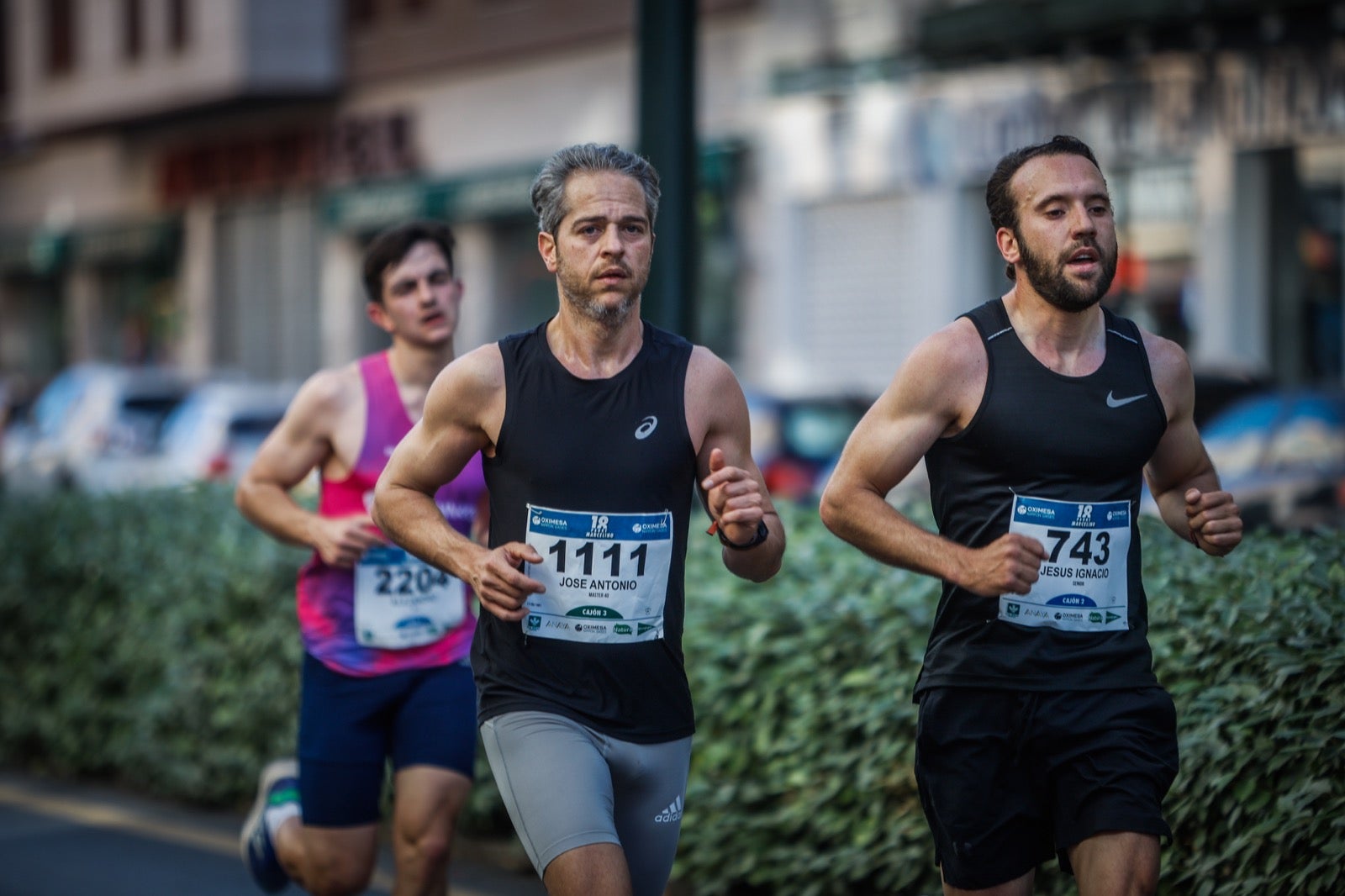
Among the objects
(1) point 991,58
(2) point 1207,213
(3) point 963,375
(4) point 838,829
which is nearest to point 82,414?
(1) point 991,58

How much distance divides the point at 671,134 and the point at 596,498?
403 cm

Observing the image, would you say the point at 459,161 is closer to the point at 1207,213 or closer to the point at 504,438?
the point at 1207,213

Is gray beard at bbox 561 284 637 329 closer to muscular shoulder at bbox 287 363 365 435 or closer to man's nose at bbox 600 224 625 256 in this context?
man's nose at bbox 600 224 625 256

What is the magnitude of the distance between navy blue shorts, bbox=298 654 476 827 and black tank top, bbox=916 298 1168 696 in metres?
1.66

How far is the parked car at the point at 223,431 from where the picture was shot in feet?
60.6

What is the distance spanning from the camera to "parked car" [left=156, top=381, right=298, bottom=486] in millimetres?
18484

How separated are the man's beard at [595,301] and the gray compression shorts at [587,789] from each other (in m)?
0.85

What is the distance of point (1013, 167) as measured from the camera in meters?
4.20

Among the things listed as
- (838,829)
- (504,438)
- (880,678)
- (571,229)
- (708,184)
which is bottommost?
(838,829)

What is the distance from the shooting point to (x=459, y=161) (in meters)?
27.6

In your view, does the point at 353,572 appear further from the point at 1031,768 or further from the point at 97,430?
the point at 97,430

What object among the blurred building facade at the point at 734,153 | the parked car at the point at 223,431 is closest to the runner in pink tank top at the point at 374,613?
the blurred building facade at the point at 734,153

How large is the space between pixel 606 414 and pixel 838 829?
6.35ft

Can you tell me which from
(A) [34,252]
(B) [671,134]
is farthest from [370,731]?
(A) [34,252]
